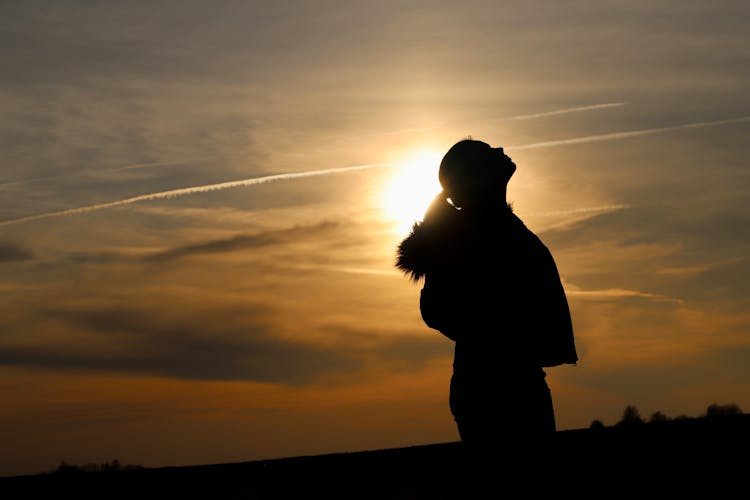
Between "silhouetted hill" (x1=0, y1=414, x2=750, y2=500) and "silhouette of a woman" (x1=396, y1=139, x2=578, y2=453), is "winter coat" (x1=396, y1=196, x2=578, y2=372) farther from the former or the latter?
"silhouetted hill" (x1=0, y1=414, x2=750, y2=500)

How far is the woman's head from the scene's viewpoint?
507 centimetres

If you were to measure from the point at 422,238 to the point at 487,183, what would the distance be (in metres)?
0.49

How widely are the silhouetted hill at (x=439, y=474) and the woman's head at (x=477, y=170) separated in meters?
2.43

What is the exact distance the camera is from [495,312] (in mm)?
5094

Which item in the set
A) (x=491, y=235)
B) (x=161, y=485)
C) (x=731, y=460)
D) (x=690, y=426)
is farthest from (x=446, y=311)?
(x=690, y=426)

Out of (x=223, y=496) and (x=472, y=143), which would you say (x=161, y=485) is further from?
(x=472, y=143)

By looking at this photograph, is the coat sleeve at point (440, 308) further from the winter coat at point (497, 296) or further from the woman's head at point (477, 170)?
the woman's head at point (477, 170)

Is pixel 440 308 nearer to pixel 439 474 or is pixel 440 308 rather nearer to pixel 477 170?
pixel 477 170

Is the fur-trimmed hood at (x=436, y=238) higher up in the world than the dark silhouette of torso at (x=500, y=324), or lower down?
higher up

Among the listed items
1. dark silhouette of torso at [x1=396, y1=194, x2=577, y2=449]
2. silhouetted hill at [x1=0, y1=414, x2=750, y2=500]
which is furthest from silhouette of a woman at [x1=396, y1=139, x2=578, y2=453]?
silhouetted hill at [x1=0, y1=414, x2=750, y2=500]

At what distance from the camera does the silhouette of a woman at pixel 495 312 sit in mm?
5012

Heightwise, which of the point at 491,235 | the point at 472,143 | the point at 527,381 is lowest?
the point at 527,381

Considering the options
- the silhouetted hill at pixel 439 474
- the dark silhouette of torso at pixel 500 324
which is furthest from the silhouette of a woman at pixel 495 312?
the silhouetted hill at pixel 439 474

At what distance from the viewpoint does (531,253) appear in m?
5.03
